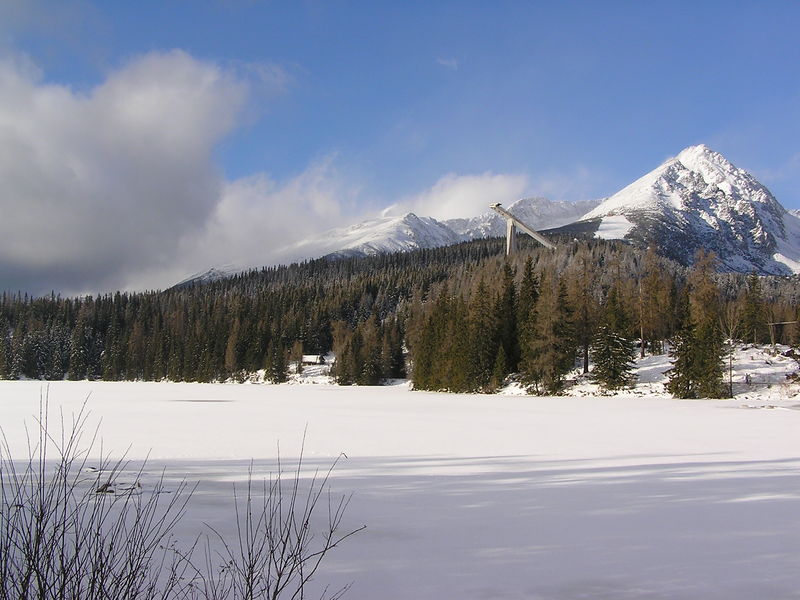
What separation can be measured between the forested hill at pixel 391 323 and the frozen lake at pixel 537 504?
117 ft

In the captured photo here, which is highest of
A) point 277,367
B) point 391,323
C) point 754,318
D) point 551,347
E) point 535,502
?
point 391,323

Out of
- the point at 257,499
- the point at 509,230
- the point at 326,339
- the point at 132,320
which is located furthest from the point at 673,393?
the point at 132,320

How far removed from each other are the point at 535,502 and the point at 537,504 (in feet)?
0.44

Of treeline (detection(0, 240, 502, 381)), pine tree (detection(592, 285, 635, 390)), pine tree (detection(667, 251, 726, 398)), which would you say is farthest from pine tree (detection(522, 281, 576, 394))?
treeline (detection(0, 240, 502, 381))

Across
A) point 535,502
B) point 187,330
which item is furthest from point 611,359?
point 187,330

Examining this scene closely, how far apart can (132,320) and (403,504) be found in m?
153

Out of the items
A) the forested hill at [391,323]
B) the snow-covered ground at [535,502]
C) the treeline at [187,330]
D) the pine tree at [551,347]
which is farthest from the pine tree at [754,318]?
the snow-covered ground at [535,502]

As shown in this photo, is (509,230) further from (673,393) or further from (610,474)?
(610,474)

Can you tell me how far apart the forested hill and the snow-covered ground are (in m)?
35.1

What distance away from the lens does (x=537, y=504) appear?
8539 mm

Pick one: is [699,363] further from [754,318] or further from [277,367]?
[277,367]

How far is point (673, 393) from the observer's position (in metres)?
41.8

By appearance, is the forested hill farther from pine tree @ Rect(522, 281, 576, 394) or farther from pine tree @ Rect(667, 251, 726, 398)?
pine tree @ Rect(667, 251, 726, 398)

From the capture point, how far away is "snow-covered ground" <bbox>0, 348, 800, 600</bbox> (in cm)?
576
